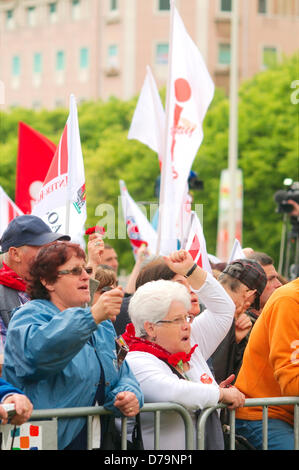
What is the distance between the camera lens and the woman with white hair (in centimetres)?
463

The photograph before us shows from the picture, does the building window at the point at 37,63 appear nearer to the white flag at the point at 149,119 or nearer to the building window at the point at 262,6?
the building window at the point at 262,6

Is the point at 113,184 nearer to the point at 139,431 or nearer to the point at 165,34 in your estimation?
the point at 165,34

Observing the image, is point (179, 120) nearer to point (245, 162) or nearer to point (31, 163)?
point (31, 163)

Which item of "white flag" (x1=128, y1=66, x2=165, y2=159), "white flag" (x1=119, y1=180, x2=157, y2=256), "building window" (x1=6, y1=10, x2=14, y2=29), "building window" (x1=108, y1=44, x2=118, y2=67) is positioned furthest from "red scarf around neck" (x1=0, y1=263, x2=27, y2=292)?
"building window" (x1=6, y1=10, x2=14, y2=29)

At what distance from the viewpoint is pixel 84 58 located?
59219 mm

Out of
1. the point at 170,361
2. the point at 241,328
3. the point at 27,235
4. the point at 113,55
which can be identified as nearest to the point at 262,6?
the point at 113,55

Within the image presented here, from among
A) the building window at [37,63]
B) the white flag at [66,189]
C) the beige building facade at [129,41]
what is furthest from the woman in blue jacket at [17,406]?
the building window at [37,63]

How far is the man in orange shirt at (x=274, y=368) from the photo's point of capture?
4789mm

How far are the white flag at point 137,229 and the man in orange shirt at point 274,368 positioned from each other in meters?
4.87

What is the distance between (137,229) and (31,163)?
128 cm

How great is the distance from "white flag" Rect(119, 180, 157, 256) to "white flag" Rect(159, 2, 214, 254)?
94 cm

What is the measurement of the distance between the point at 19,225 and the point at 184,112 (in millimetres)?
4217

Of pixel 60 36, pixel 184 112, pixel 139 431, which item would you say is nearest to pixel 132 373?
pixel 139 431

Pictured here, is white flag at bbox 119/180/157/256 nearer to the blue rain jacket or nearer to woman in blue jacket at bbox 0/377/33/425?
the blue rain jacket
